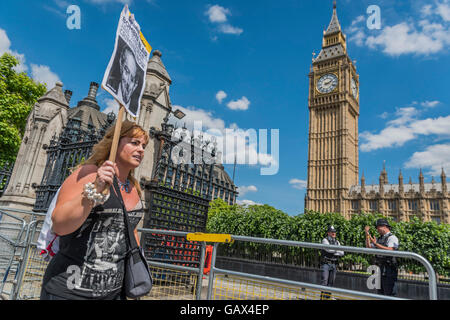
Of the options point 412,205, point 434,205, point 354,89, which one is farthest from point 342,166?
point 354,89

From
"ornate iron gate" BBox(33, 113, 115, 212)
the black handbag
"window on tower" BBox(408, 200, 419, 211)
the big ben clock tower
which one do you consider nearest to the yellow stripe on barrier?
the black handbag

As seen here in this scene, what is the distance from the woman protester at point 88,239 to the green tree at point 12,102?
1943 centimetres

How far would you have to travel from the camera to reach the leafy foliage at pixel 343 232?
59.7 feet

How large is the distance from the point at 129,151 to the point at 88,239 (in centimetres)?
63

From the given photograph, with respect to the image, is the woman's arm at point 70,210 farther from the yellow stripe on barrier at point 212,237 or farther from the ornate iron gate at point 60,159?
the ornate iron gate at point 60,159

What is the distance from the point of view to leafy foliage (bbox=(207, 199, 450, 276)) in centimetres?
1819

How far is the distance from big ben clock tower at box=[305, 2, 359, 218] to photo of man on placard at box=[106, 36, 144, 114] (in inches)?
2515

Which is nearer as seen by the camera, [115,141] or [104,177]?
[104,177]

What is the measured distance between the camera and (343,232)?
21156 millimetres

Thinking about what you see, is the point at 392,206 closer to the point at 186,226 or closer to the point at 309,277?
the point at 309,277

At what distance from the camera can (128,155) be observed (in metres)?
2.01

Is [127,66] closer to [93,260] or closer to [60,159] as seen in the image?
[93,260]

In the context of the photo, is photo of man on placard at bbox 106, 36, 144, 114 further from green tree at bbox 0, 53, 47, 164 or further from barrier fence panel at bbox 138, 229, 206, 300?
green tree at bbox 0, 53, 47, 164

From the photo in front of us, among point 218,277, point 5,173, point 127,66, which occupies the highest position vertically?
point 5,173
